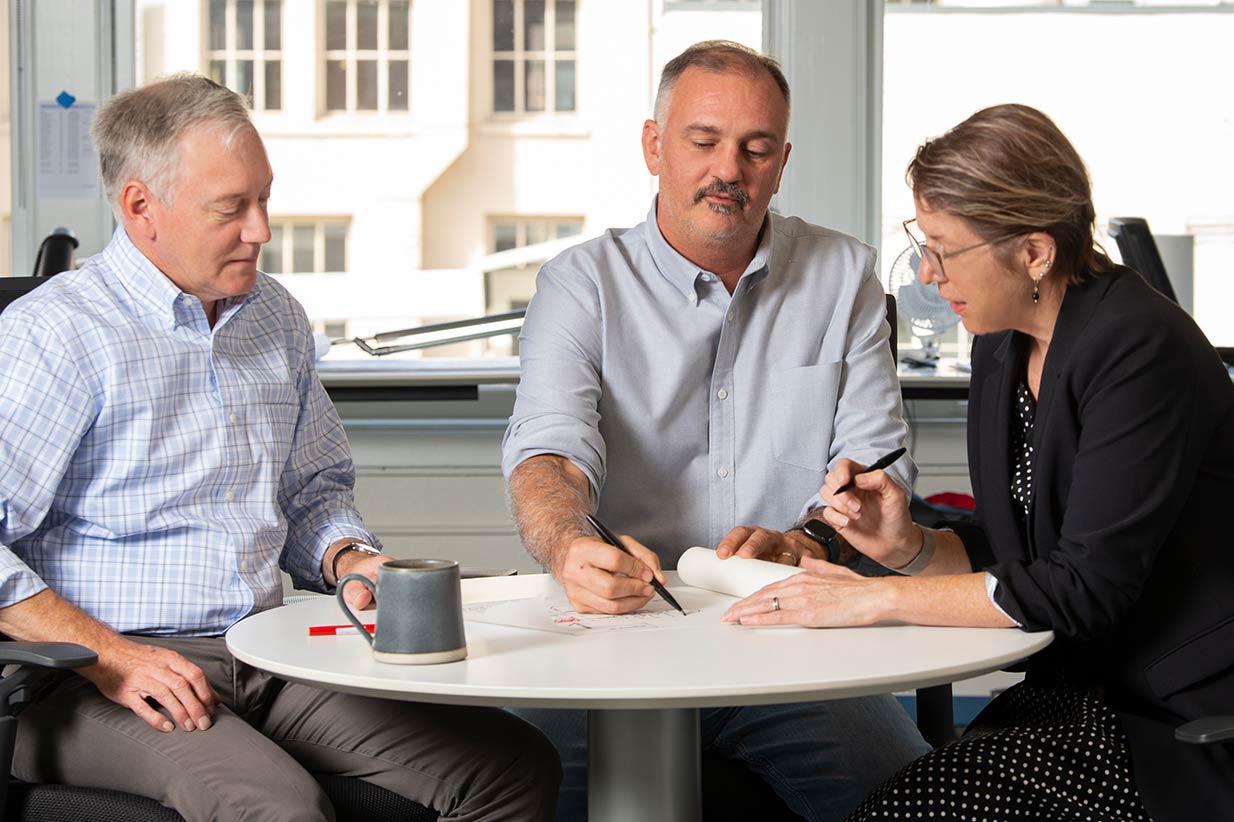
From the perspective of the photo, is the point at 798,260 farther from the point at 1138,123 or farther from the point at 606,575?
the point at 1138,123

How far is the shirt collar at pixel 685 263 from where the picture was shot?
2234 millimetres

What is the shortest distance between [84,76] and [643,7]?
4.97 ft

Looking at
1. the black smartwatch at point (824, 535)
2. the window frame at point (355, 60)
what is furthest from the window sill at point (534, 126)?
the black smartwatch at point (824, 535)

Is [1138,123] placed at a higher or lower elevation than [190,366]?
higher

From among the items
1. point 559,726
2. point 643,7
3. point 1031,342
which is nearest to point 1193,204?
point 643,7

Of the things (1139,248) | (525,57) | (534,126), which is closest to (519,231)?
(534,126)

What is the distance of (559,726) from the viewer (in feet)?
6.91

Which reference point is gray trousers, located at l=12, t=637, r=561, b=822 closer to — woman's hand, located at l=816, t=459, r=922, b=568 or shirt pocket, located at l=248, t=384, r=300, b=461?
shirt pocket, located at l=248, t=384, r=300, b=461

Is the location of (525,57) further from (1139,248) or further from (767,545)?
(767,545)

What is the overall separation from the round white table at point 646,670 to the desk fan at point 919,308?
211cm

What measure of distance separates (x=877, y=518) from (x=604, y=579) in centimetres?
43

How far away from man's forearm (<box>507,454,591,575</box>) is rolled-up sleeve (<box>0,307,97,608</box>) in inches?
23.0

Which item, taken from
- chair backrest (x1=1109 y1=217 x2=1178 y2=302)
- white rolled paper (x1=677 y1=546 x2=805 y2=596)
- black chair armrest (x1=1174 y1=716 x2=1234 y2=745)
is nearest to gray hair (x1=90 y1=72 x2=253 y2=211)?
Answer: white rolled paper (x1=677 y1=546 x2=805 y2=596)

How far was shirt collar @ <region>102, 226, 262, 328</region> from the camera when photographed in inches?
71.5
